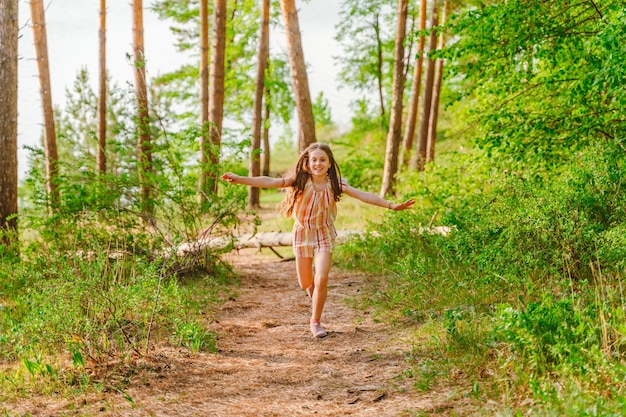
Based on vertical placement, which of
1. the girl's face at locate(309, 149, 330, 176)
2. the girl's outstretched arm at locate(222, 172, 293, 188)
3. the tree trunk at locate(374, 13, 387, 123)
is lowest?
the girl's outstretched arm at locate(222, 172, 293, 188)

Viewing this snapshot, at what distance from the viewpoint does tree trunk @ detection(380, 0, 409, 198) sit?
17.8 meters

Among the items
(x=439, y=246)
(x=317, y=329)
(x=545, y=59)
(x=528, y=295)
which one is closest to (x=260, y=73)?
(x=545, y=59)

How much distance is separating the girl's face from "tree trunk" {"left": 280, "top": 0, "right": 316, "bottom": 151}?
751 cm

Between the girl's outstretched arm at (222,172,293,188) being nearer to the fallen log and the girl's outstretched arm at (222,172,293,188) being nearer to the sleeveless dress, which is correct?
the sleeveless dress

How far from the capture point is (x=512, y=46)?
8.03 m

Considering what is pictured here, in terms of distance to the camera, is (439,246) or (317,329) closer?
(317,329)

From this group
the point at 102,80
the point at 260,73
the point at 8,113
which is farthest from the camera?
the point at 260,73

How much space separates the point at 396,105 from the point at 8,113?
1166cm

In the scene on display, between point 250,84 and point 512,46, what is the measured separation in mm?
17739

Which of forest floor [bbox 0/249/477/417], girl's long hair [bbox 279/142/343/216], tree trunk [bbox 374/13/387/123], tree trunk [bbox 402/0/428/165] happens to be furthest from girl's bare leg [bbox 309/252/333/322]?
tree trunk [bbox 374/13/387/123]

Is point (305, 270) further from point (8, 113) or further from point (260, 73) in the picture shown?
point (260, 73)

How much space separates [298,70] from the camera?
46.2 ft

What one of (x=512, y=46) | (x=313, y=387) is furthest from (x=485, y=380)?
(x=512, y=46)

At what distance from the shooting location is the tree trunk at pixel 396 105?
58.4 ft
